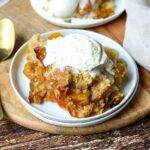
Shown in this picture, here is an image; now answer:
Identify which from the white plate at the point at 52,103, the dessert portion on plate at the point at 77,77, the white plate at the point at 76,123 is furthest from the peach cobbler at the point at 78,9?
the white plate at the point at 76,123

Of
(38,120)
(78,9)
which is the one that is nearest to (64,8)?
(78,9)

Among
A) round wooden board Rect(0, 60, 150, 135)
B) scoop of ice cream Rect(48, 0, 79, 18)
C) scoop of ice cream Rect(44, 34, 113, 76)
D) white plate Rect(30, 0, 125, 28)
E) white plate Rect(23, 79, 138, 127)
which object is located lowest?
round wooden board Rect(0, 60, 150, 135)

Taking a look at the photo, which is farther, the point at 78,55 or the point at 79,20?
the point at 79,20

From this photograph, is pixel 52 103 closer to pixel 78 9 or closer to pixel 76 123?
pixel 76 123

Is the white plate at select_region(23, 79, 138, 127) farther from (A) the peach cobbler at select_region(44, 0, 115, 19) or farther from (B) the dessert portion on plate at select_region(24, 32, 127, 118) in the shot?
(A) the peach cobbler at select_region(44, 0, 115, 19)

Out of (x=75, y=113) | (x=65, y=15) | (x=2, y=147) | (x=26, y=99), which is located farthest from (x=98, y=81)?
(x=65, y=15)

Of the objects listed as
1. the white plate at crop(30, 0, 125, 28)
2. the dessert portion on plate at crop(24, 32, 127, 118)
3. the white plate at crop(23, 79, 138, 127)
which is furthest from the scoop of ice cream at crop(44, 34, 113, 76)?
the white plate at crop(30, 0, 125, 28)
